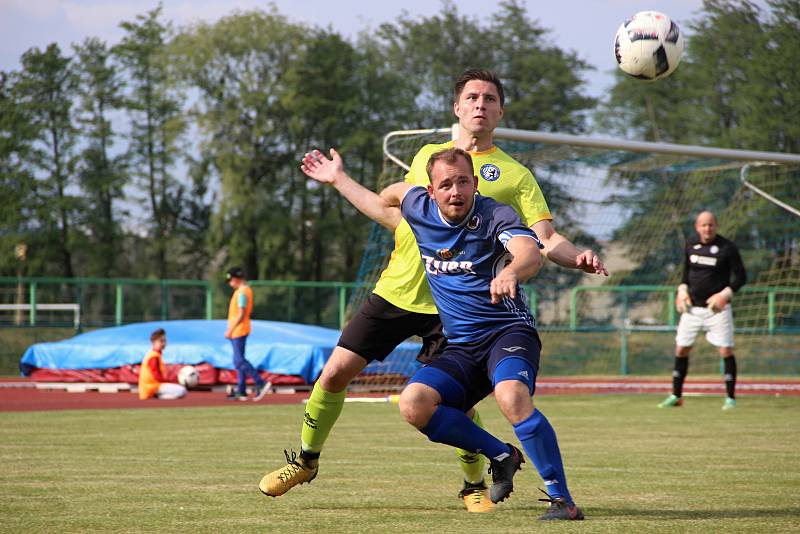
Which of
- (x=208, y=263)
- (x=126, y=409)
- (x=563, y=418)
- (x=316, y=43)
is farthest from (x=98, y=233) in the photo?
(x=563, y=418)

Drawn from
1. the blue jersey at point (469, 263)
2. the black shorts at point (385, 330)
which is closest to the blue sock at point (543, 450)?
the blue jersey at point (469, 263)

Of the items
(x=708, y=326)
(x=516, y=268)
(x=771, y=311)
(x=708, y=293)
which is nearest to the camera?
(x=516, y=268)

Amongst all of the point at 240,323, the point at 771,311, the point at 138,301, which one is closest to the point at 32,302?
the point at 138,301

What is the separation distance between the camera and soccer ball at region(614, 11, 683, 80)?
10.2m

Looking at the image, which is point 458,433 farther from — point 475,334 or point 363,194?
point 363,194

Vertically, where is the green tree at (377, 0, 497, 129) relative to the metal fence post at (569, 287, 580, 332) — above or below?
above

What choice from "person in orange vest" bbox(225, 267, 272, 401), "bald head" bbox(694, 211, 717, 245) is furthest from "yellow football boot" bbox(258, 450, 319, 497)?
"person in orange vest" bbox(225, 267, 272, 401)

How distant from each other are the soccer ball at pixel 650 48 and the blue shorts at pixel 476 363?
206 inches

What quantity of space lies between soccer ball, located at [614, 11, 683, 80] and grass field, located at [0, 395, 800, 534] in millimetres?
3157

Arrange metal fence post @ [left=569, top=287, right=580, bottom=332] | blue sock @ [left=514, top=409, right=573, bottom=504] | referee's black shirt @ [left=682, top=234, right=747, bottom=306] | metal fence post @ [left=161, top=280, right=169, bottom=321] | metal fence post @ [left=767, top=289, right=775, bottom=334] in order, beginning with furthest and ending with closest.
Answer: metal fence post @ [left=161, top=280, right=169, bottom=321] → metal fence post @ [left=569, top=287, right=580, bottom=332] → metal fence post @ [left=767, top=289, right=775, bottom=334] → referee's black shirt @ [left=682, top=234, right=747, bottom=306] → blue sock @ [left=514, top=409, right=573, bottom=504]

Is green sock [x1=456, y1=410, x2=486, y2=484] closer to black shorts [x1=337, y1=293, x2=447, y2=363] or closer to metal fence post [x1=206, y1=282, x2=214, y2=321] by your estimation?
black shorts [x1=337, y1=293, x2=447, y2=363]

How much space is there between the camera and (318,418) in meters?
6.26

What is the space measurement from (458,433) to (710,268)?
10147mm

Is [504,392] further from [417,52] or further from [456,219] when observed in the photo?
[417,52]
